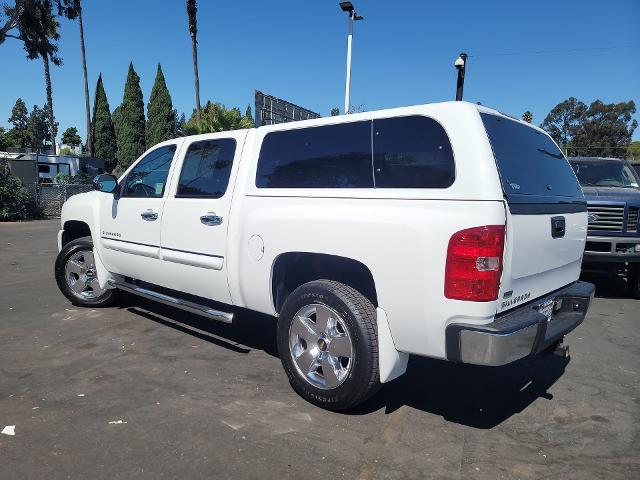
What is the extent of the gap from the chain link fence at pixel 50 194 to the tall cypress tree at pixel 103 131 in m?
31.2

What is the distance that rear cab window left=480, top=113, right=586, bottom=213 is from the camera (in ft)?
9.81

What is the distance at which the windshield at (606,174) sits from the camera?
26.1ft

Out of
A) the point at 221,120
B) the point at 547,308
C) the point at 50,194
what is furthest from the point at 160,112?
the point at 547,308

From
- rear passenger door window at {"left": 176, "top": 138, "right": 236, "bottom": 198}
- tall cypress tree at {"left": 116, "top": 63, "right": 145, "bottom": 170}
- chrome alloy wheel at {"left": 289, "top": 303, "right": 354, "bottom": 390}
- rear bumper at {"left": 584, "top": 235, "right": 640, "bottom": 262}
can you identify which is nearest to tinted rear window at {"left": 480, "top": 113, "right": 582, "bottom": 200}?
chrome alloy wheel at {"left": 289, "top": 303, "right": 354, "bottom": 390}

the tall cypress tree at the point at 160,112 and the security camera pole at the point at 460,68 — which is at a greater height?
the tall cypress tree at the point at 160,112

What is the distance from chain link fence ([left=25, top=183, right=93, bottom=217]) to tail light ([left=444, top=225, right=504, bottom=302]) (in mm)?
18463

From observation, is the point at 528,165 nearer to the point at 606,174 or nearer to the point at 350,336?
the point at 350,336

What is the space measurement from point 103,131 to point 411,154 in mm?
51911

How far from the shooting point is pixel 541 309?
10.7 feet

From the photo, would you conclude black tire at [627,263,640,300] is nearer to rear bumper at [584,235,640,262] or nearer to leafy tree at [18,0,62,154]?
rear bumper at [584,235,640,262]

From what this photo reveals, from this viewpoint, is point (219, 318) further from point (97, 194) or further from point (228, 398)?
point (97, 194)

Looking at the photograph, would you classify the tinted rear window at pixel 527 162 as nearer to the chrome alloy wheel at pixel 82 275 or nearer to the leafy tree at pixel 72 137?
the chrome alloy wheel at pixel 82 275

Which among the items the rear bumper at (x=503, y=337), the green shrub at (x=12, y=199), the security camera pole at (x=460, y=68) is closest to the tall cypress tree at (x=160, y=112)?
the green shrub at (x=12, y=199)

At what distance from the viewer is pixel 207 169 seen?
4406 mm
